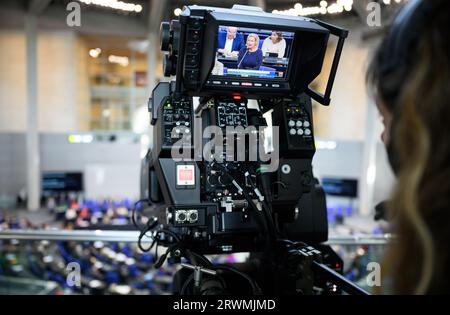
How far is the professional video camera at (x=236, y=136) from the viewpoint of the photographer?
5.07ft

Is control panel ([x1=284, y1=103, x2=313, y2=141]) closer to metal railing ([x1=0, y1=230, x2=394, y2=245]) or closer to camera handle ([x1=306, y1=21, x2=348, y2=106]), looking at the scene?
camera handle ([x1=306, y1=21, x2=348, y2=106])

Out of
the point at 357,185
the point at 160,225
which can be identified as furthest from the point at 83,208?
the point at 160,225

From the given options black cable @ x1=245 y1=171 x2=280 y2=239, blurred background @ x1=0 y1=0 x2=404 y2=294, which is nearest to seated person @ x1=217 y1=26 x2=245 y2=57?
black cable @ x1=245 y1=171 x2=280 y2=239

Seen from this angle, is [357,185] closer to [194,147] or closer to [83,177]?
[83,177]

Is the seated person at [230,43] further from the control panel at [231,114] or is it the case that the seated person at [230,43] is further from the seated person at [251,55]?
the control panel at [231,114]

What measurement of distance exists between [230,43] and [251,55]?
130mm

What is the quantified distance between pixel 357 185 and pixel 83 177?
32.1 ft

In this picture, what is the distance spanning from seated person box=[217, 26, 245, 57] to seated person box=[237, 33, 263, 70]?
0.09ft

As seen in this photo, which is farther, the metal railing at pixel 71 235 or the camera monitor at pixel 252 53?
the metal railing at pixel 71 235

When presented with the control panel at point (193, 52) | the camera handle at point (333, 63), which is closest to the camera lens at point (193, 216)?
the control panel at point (193, 52)

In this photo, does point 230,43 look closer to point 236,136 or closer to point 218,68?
point 218,68

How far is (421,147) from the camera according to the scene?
21.5 inches

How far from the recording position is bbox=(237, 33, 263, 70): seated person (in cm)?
158

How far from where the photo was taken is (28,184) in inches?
461
